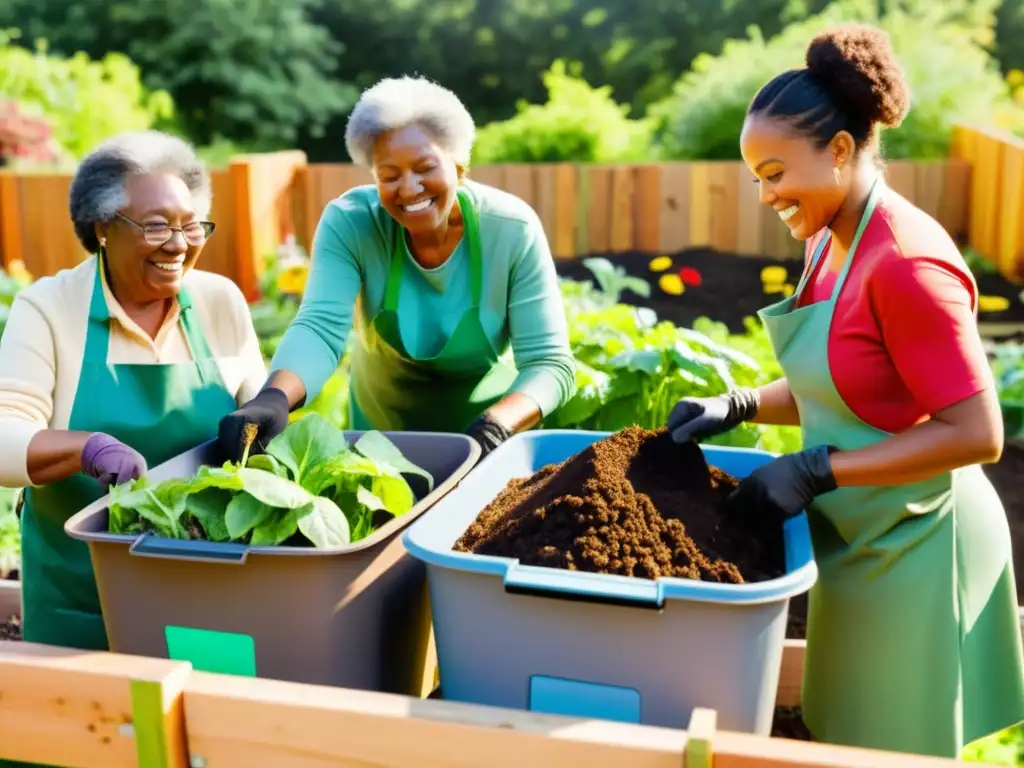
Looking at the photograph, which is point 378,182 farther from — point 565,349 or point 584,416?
point 584,416

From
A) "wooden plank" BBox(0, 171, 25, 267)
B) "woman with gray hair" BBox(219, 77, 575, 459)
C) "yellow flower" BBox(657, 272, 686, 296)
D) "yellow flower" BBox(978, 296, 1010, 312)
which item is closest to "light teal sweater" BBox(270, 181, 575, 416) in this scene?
"woman with gray hair" BBox(219, 77, 575, 459)

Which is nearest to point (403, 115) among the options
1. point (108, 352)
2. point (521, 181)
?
point (108, 352)

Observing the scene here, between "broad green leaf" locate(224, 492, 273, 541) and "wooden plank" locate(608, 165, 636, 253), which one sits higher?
"wooden plank" locate(608, 165, 636, 253)

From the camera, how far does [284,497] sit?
1.45 meters

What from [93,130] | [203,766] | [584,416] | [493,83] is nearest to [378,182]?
[584,416]

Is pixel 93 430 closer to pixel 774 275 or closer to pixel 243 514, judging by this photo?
pixel 243 514

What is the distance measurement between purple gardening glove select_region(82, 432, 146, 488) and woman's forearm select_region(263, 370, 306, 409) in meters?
0.35

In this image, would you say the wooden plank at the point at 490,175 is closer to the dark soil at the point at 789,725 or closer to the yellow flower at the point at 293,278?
the yellow flower at the point at 293,278

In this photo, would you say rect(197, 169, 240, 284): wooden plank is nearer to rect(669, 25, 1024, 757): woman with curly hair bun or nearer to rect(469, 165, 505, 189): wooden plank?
rect(469, 165, 505, 189): wooden plank

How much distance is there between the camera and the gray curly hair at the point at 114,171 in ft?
6.59

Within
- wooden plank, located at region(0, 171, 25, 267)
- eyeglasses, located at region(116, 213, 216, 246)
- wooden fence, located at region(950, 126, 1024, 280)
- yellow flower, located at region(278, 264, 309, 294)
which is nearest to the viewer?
eyeglasses, located at region(116, 213, 216, 246)

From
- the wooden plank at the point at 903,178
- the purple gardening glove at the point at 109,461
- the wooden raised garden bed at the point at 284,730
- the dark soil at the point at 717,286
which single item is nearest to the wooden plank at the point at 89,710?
the wooden raised garden bed at the point at 284,730

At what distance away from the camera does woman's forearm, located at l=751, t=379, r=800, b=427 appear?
74.1 inches

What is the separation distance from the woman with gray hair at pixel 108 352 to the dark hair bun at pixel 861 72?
3.77ft
